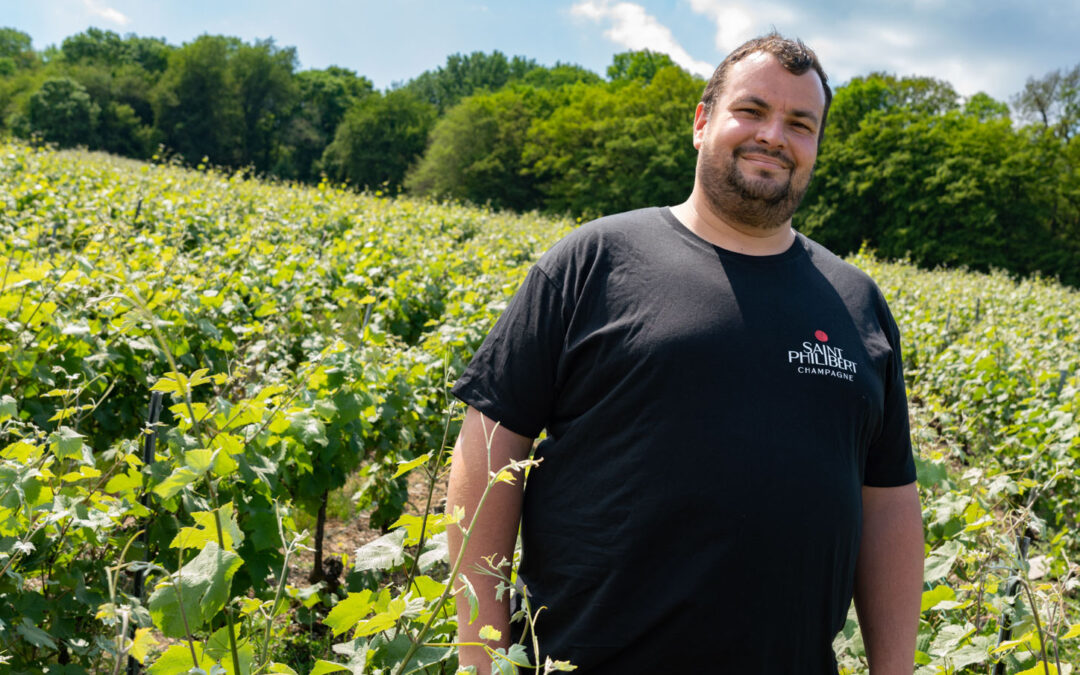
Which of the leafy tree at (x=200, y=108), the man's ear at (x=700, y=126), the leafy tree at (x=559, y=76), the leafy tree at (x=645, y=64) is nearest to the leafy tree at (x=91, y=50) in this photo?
the leafy tree at (x=200, y=108)

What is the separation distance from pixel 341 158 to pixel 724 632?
6314 cm

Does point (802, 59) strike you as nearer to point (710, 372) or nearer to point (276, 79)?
point (710, 372)

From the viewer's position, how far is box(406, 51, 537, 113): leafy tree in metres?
87.2

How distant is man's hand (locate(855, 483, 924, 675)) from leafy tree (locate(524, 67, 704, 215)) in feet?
134

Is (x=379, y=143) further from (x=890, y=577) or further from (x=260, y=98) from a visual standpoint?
(x=890, y=577)

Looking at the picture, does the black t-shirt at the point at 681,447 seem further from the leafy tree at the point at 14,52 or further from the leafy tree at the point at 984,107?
the leafy tree at the point at 14,52

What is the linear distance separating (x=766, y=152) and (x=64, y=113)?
216ft

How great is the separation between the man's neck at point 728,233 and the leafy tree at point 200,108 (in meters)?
66.5

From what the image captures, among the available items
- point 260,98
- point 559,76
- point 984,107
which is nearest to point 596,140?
point 984,107

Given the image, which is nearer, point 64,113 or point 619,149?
point 619,149

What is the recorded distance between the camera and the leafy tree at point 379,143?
59.3 m

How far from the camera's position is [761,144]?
5.65 feet

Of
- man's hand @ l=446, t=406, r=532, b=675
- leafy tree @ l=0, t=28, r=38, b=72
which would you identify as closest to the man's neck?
man's hand @ l=446, t=406, r=532, b=675

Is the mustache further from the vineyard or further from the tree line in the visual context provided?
the tree line
